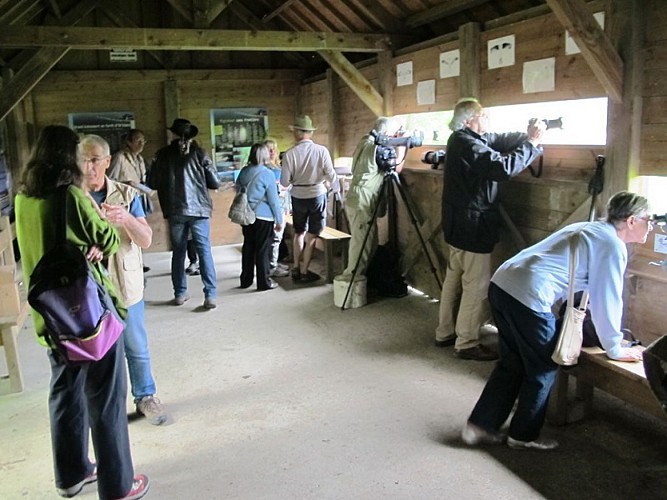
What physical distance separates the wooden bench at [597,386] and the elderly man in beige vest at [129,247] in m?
2.10

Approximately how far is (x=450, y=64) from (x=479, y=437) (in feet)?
10.3

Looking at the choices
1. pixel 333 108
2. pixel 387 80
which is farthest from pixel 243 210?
pixel 333 108

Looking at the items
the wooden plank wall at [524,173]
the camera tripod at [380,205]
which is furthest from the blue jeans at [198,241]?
the wooden plank wall at [524,173]

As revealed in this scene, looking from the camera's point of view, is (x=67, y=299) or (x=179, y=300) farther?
(x=179, y=300)

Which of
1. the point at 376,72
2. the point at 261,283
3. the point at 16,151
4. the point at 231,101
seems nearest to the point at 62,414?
the point at 261,283

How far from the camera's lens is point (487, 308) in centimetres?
435

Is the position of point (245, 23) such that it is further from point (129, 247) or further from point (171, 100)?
point (129, 247)

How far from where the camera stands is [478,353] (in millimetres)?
3939

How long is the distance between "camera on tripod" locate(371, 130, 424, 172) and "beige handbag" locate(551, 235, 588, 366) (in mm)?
2568

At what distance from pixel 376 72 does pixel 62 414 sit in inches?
200

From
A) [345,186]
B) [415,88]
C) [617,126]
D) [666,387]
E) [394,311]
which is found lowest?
[394,311]

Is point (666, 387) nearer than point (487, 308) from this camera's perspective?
Yes

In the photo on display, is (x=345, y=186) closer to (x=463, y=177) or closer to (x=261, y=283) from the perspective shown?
(x=261, y=283)

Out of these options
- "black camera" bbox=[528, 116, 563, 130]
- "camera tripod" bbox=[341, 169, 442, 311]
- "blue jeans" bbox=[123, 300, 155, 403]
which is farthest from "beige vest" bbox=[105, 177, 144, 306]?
"camera tripod" bbox=[341, 169, 442, 311]
